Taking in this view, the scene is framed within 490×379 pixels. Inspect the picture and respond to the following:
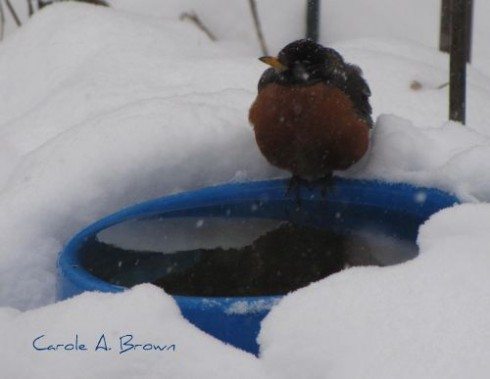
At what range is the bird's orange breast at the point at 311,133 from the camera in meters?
1.82

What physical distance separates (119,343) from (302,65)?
3.29 ft

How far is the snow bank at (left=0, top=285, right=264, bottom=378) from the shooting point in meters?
1.05

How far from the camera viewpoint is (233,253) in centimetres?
160

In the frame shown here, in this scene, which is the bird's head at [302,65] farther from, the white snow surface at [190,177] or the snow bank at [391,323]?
the snow bank at [391,323]

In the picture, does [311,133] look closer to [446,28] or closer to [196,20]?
[446,28]

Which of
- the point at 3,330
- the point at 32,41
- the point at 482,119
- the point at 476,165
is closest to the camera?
the point at 3,330

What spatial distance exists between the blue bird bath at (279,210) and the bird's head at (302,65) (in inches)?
9.6

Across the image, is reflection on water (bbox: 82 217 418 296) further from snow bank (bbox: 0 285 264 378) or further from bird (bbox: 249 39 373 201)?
snow bank (bbox: 0 285 264 378)

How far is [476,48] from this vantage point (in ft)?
12.0

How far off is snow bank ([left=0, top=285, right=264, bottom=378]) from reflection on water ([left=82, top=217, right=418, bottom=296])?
33 cm

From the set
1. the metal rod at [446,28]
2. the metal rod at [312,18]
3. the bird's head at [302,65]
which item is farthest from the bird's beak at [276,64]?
the metal rod at [312,18]

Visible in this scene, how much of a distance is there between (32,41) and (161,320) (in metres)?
2.23

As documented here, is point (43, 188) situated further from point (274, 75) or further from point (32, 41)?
point (32, 41)

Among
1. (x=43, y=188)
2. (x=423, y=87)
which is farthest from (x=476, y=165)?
(x=423, y=87)
